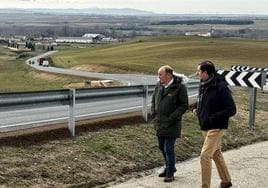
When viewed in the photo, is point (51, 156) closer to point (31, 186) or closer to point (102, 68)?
point (31, 186)

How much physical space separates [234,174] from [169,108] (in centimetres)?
168

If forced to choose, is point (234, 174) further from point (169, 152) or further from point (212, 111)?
point (212, 111)

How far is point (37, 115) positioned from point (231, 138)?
13.9 ft

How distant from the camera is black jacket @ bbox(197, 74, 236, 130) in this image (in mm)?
8227

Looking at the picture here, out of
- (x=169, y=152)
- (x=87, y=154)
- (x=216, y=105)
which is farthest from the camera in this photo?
(x=87, y=154)

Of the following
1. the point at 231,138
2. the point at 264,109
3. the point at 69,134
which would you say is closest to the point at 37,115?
the point at 69,134

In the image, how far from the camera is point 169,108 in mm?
9008

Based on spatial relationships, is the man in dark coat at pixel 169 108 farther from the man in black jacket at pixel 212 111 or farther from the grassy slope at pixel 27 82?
the grassy slope at pixel 27 82

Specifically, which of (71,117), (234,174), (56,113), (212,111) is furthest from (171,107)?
(56,113)

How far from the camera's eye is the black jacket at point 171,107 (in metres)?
8.96

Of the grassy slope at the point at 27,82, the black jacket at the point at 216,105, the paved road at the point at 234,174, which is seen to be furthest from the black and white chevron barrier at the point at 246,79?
the grassy slope at the point at 27,82

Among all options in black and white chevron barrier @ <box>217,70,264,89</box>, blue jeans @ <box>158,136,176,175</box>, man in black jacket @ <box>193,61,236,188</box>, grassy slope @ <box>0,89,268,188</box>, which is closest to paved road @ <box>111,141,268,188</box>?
blue jeans @ <box>158,136,176,175</box>

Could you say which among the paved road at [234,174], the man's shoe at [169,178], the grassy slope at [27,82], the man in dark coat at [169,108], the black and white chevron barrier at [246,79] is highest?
the man in dark coat at [169,108]

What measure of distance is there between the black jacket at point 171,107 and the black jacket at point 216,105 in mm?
A: 695
